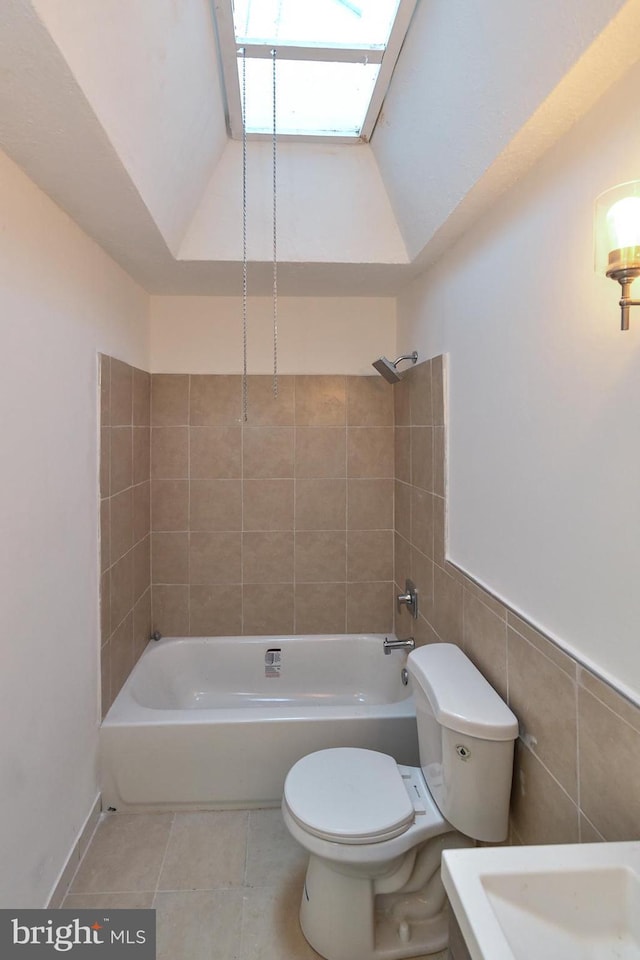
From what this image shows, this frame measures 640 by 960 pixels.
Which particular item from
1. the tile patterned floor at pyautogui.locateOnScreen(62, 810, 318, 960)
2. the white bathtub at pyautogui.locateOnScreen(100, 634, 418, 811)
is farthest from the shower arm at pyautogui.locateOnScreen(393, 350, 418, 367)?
the tile patterned floor at pyautogui.locateOnScreen(62, 810, 318, 960)

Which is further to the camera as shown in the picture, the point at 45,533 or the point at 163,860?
the point at 163,860

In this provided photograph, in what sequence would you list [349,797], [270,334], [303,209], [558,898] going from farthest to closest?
1. [270,334]
2. [303,209]
3. [349,797]
4. [558,898]

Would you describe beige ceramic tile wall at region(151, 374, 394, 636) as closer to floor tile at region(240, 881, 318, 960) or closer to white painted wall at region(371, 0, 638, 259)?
white painted wall at region(371, 0, 638, 259)

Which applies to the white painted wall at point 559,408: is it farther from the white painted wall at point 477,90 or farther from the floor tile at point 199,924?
the floor tile at point 199,924

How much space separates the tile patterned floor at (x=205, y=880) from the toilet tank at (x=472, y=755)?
1.56 feet

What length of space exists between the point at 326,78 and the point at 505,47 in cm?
82

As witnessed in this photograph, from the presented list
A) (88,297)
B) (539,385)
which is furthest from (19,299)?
(539,385)

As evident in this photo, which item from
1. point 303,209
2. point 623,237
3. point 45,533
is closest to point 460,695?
point 623,237

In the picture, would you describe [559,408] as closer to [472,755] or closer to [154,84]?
[472,755]

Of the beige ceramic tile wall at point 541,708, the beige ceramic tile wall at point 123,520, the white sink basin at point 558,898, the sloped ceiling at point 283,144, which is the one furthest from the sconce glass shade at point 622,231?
the beige ceramic tile wall at point 123,520

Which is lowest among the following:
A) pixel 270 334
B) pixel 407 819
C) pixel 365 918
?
pixel 365 918

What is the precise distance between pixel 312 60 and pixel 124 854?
275 centimetres

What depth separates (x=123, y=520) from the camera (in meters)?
2.17

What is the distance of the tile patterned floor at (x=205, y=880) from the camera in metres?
1.44
